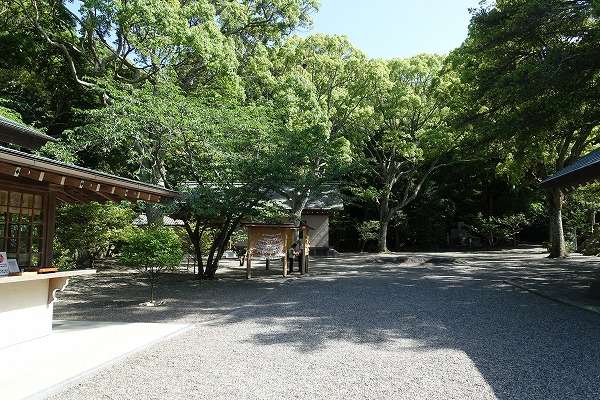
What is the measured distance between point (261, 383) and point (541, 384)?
2794 millimetres

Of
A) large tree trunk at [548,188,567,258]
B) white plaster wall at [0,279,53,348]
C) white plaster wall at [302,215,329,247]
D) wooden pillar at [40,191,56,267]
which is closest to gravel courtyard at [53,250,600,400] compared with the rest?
white plaster wall at [0,279,53,348]

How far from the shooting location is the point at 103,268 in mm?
18438

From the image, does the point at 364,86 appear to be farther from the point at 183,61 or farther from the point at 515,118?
the point at 515,118

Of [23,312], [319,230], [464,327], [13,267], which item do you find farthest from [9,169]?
[319,230]

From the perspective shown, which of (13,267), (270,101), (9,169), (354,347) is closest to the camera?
(9,169)

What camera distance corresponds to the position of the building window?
579 cm

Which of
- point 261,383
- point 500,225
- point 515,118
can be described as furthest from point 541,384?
point 500,225

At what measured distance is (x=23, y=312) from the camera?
6.03 meters

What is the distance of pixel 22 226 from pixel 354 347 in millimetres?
4774

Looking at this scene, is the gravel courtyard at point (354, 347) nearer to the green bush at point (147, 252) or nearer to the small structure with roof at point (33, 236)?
the green bush at point (147, 252)

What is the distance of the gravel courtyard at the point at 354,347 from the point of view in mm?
4352

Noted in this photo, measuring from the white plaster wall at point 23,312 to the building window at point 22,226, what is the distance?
35 cm

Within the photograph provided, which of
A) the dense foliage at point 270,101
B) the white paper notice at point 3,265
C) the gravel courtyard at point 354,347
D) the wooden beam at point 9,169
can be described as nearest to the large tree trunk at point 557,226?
the dense foliage at point 270,101

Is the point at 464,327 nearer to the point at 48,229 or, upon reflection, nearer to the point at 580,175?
the point at 580,175
